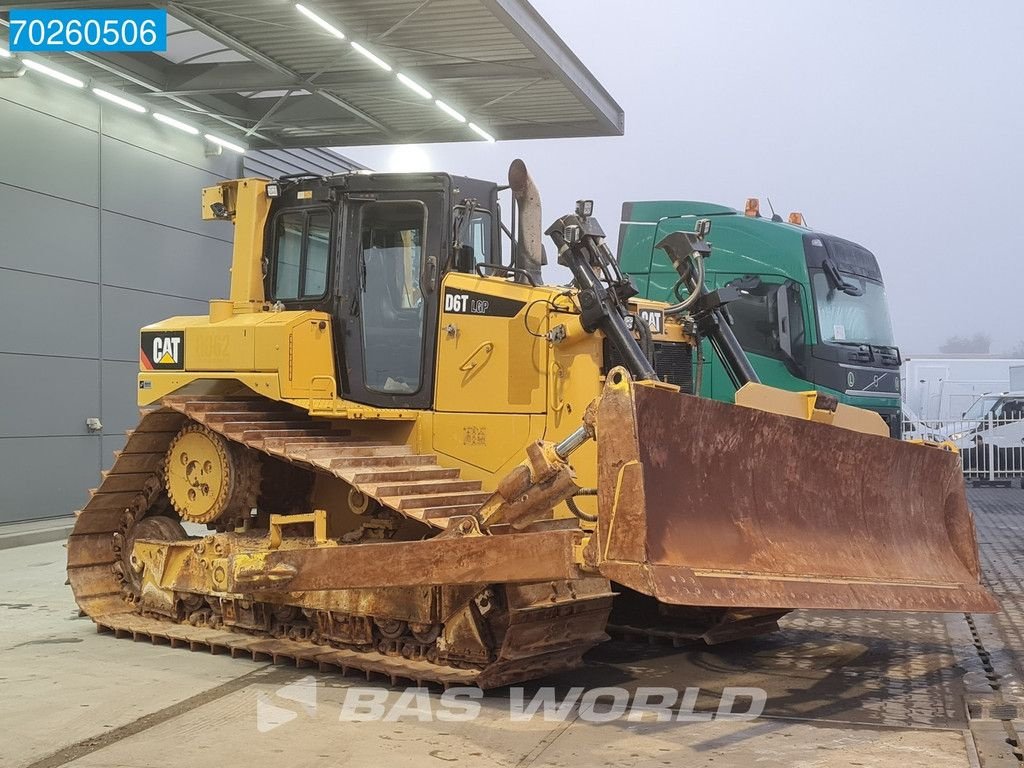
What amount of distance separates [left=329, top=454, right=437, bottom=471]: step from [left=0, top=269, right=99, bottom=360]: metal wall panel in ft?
26.2

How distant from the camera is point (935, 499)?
6812 mm

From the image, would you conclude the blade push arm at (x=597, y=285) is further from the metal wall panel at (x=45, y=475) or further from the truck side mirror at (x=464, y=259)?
the metal wall panel at (x=45, y=475)

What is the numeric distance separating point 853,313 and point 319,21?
22.5 ft

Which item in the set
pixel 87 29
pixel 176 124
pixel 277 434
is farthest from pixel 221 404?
pixel 176 124

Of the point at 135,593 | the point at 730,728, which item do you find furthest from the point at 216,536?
the point at 730,728

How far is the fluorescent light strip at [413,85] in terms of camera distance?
13.7 meters

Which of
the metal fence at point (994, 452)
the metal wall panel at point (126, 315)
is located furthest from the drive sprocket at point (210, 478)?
the metal fence at point (994, 452)

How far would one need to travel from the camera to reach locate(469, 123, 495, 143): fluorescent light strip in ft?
52.2

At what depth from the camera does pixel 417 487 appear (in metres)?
6.41

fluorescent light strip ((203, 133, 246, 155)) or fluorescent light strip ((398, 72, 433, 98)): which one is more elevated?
fluorescent light strip ((398, 72, 433, 98))

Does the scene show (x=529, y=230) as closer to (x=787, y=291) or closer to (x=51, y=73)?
(x=787, y=291)

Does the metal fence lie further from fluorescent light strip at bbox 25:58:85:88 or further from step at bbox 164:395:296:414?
step at bbox 164:395:296:414

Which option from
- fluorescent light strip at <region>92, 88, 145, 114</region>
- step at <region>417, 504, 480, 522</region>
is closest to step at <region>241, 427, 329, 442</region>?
step at <region>417, 504, 480, 522</region>

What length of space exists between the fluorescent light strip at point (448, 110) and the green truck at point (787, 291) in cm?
307
